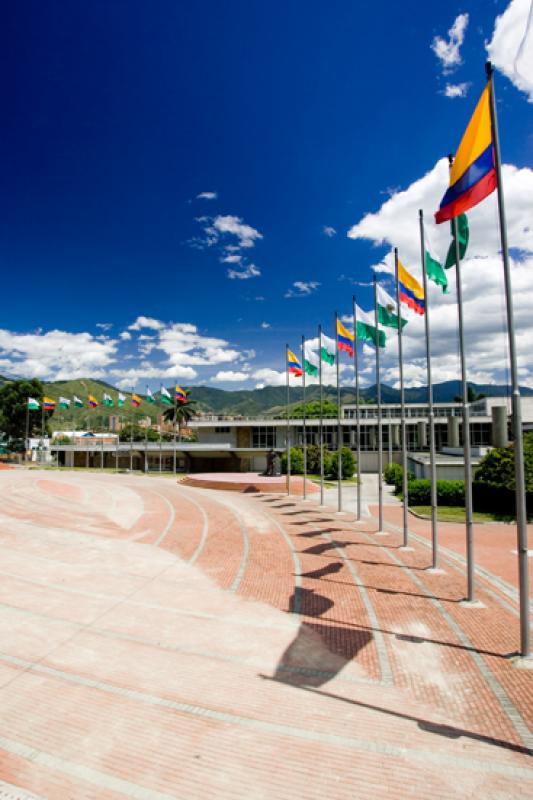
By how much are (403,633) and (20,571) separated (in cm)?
1150

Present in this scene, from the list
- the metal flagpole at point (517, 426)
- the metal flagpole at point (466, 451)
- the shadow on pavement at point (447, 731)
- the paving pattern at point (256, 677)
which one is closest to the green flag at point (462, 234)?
the metal flagpole at point (466, 451)

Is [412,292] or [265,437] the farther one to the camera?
[265,437]

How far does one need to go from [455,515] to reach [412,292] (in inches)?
633

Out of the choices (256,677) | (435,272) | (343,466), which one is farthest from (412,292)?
(343,466)

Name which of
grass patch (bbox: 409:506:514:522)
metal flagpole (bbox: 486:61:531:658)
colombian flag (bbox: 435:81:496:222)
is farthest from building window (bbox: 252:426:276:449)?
metal flagpole (bbox: 486:61:531:658)

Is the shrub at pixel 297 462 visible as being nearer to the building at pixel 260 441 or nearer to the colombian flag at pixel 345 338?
the building at pixel 260 441

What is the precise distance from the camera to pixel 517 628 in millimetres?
10555

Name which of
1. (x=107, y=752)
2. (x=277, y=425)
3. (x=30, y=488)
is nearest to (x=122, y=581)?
(x=107, y=752)

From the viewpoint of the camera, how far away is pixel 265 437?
56.4 m

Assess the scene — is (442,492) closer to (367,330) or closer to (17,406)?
(367,330)

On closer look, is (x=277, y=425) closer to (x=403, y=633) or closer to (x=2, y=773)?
(x=403, y=633)

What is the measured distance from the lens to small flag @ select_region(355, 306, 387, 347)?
19453 mm

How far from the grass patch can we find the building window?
94.2ft

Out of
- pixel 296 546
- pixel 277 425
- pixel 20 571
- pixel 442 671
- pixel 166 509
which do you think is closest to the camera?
pixel 442 671
